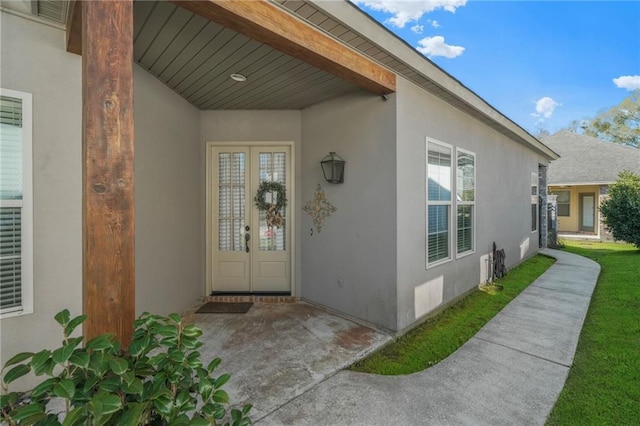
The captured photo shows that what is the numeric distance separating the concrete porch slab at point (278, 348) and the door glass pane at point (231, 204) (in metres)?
1.16

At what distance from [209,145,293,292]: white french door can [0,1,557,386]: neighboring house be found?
2 cm

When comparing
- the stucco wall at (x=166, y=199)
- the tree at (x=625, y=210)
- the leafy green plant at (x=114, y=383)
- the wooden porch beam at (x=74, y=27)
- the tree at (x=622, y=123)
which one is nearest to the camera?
the leafy green plant at (x=114, y=383)

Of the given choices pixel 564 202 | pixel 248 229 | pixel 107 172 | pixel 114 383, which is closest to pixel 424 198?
pixel 248 229

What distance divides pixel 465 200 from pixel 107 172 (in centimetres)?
505

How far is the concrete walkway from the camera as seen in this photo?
216 centimetres

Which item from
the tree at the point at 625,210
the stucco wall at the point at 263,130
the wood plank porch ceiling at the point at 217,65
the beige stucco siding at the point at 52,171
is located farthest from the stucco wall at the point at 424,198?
the tree at the point at 625,210

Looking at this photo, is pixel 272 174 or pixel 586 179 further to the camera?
pixel 586 179

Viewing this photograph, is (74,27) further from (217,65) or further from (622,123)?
(622,123)

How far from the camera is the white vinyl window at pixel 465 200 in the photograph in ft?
16.0

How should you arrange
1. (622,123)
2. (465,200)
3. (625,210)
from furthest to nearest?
1. (622,123)
2. (625,210)
3. (465,200)

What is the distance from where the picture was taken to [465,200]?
5051 mm

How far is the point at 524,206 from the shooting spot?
7910 millimetres

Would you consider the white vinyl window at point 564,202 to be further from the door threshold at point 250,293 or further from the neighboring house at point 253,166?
the door threshold at point 250,293

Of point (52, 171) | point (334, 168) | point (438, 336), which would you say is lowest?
point (438, 336)
